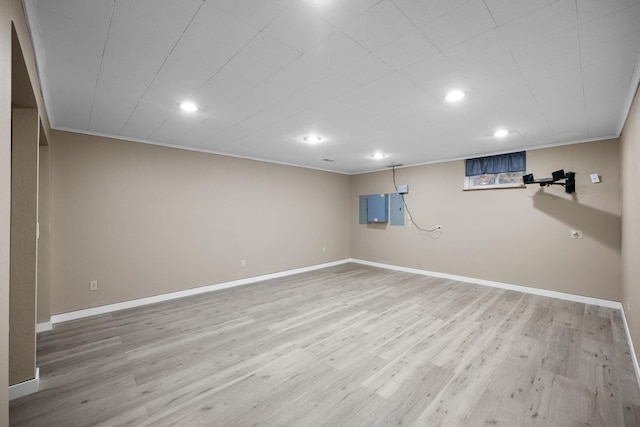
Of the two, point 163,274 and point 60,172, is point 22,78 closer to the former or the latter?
point 60,172

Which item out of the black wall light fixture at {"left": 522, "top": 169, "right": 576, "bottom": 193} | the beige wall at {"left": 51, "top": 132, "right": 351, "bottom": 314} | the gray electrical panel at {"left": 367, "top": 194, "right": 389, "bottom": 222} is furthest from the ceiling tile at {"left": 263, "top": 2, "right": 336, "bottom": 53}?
the gray electrical panel at {"left": 367, "top": 194, "right": 389, "bottom": 222}

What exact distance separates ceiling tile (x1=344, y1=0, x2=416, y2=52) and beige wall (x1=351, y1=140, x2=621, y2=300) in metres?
4.39

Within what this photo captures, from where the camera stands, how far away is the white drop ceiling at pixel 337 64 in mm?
1561

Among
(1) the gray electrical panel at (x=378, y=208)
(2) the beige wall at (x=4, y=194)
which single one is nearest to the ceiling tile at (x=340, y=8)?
(2) the beige wall at (x=4, y=194)

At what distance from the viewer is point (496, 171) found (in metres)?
5.02

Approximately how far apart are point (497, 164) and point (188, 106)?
525 cm

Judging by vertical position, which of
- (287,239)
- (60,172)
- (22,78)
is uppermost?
(22,78)

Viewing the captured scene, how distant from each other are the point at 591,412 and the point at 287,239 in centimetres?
511

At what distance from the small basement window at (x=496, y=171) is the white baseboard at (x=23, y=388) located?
6535 millimetres

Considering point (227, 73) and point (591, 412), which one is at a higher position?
point (227, 73)

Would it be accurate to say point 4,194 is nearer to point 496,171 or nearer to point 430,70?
point 430,70

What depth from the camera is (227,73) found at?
7.34ft

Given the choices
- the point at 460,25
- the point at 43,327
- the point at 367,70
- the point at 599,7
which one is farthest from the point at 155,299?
the point at 599,7

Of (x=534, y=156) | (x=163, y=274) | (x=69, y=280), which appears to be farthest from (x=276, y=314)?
(x=534, y=156)
